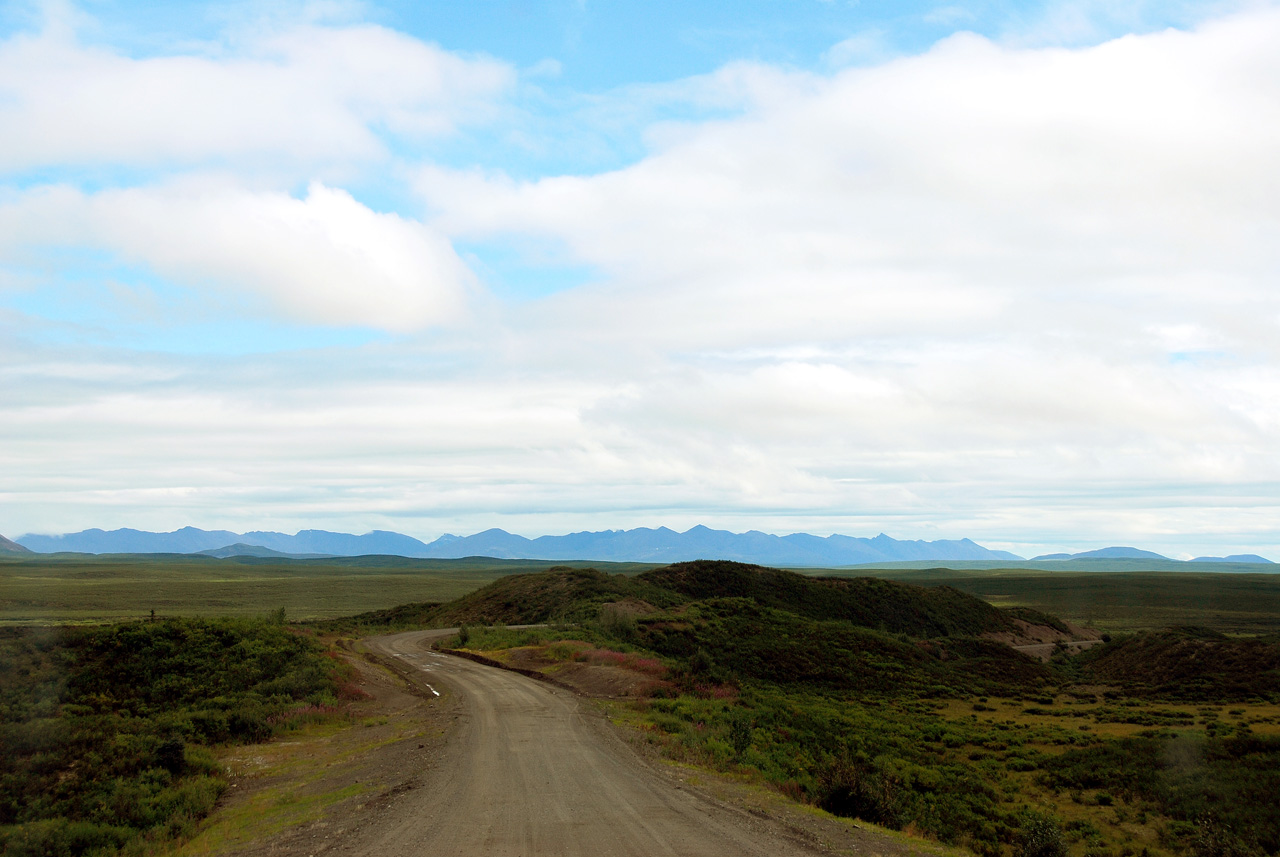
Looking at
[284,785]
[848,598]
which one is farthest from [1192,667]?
[284,785]

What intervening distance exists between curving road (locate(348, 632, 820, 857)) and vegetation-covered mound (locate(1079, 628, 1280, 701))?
41.7 metres

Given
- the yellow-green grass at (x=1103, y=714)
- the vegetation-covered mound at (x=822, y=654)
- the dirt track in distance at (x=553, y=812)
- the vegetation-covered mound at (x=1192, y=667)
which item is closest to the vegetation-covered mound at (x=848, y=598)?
the vegetation-covered mound at (x=822, y=654)

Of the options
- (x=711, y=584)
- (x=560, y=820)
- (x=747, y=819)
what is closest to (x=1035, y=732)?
(x=747, y=819)

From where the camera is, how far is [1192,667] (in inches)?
2007

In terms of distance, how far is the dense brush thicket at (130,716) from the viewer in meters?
13.9

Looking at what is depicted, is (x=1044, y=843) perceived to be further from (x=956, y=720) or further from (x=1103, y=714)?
(x=1103, y=714)

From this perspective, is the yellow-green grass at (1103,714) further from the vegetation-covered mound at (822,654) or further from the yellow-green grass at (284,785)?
the yellow-green grass at (284,785)

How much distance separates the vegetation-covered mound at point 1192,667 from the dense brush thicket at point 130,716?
49.2m

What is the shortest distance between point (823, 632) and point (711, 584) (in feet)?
101

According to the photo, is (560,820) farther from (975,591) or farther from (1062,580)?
(1062,580)

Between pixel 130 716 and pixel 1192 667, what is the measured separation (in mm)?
61393

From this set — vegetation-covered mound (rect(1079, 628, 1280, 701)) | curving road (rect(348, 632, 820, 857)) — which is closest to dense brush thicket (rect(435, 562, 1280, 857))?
vegetation-covered mound (rect(1079, 628, 1280, 701))

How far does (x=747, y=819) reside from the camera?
45.6ft

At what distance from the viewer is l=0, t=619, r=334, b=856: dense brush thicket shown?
45.7 ft
